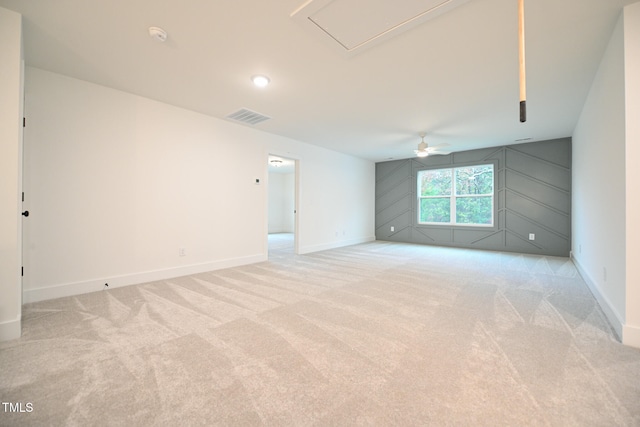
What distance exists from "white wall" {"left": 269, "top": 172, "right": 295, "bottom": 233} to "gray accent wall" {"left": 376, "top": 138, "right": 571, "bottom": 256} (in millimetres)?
5308

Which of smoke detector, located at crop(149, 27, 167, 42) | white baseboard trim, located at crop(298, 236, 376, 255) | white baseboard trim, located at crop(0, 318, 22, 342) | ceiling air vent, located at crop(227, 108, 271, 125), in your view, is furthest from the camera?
white baseboard trim, located at crop(298, 236, 376, 255)

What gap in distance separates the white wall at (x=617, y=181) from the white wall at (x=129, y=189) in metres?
4.47

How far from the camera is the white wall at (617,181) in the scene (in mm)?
1852

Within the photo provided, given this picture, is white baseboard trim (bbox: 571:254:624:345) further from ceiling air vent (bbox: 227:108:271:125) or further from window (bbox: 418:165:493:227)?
ceiling air vent (bbox: 227:108:271:125)

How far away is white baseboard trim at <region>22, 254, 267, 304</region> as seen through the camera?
105 inches

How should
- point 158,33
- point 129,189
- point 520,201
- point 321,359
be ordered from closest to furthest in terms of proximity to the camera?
point 321,359 < point 158,33 < point 129,189 < point 520,201

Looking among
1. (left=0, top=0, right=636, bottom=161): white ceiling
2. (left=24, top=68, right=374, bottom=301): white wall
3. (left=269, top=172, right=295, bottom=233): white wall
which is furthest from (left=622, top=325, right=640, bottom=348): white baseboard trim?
(left=269, top=172, right=295, bottom=233): white wall

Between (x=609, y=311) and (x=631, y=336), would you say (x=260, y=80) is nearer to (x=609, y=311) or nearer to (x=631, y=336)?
(x=631, y=336)

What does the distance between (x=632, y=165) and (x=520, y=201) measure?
4543 mm

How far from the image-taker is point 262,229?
15.8ft

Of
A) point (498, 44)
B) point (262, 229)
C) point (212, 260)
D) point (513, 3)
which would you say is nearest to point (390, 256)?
point (262, 229)

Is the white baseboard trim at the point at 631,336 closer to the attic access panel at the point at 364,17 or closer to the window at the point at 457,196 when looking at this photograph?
the attic access panel at the point at 364,17

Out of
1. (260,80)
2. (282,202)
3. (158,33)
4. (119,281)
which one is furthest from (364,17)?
(282,202)

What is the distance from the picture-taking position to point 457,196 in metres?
6.60
